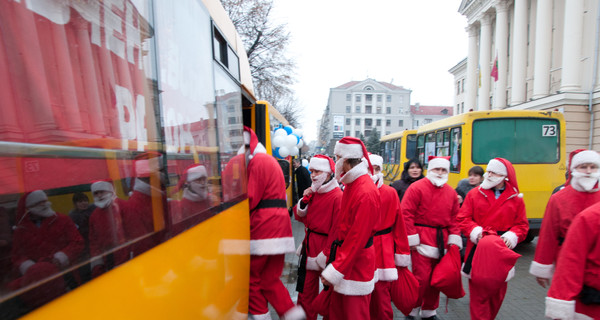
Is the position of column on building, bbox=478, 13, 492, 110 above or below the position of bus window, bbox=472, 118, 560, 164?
above

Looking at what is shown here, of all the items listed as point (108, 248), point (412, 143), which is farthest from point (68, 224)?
point (412, 143)

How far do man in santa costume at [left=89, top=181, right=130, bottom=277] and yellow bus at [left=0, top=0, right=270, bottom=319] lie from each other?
0.01 m

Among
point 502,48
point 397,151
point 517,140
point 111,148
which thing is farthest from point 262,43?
point 502,48

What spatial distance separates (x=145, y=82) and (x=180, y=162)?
1.46 ft

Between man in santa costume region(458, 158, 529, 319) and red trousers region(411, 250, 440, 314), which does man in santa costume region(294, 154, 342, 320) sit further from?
man in santa costume region(458, 158, 529, 319)

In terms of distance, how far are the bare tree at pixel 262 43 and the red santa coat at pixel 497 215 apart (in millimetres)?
14317

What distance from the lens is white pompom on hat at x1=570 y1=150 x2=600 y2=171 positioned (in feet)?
9.57

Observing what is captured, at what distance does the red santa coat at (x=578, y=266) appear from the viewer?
2154 mm

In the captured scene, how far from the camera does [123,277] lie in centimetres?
116

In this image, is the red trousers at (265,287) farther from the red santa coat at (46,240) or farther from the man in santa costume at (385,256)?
the red santa coat at (46,240)

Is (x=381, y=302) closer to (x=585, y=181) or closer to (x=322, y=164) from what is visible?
(x=322, y=164)

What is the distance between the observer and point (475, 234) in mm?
3689

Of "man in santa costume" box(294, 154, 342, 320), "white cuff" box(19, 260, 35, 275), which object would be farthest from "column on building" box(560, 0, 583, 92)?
"white cuff" box(19, 260, 35, 275)

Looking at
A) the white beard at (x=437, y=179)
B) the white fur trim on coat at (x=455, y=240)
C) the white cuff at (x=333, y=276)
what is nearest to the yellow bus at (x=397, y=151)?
the white beard at (x=437, y=179)
